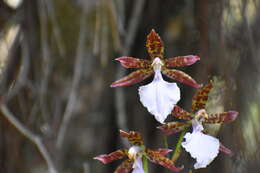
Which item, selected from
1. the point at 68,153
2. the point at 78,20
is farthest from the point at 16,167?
the point at 78,20

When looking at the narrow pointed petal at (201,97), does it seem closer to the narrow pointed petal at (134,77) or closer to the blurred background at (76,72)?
the narrow pointed petal at (134,77)

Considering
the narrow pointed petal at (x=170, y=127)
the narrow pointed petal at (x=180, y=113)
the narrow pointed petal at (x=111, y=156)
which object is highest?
the narrow pointed petal at (x=180, y=113)

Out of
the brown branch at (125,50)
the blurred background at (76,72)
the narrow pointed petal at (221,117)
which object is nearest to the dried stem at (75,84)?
the blurred background at (76,72)

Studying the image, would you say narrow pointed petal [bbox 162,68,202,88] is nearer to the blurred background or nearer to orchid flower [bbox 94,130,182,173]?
orchid flower [bbox 94,130,182,173]

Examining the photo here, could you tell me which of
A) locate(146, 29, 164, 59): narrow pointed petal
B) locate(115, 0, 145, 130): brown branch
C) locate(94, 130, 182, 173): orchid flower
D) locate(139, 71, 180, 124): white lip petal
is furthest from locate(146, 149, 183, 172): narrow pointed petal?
locate(115, 0, 145, 130): brown branch

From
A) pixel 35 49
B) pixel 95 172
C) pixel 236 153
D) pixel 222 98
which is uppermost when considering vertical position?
pixel 35 49

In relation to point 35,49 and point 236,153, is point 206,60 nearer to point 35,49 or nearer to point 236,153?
point 236,153
